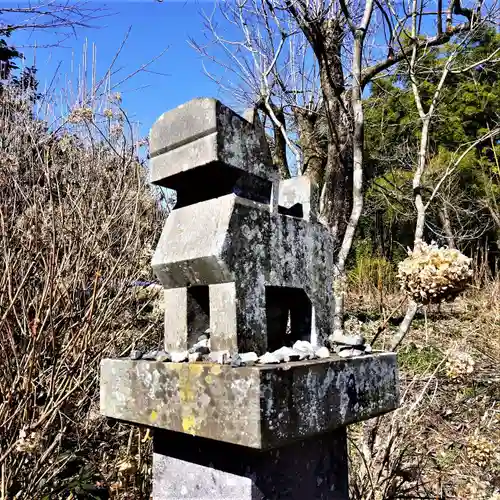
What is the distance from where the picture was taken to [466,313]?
6883 millimetres

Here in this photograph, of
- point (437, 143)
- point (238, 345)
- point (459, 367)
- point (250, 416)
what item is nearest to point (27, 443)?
point (238, 345)

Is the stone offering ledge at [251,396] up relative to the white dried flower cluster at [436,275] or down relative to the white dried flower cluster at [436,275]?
down

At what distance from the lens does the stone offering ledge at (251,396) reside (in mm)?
1043

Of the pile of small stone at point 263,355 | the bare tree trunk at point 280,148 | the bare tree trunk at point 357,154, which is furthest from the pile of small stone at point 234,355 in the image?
the bare tree trunk at point 280,148

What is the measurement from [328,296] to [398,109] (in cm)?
1239

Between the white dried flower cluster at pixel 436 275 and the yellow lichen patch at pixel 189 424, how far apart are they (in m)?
1.02

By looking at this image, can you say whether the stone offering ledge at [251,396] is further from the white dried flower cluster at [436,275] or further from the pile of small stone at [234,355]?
the white dried flower cluster at [436,275]

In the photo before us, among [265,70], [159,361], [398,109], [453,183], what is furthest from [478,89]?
[159,361]

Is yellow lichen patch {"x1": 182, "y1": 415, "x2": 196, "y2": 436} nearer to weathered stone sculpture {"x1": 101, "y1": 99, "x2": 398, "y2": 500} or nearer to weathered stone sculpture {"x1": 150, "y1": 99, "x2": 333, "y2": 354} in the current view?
weathered stone sculpture {"x1": 101, "y1": 99, "x2": 398, "y2": 500}

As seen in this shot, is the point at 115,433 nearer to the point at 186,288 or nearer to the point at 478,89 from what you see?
the point at 186,288

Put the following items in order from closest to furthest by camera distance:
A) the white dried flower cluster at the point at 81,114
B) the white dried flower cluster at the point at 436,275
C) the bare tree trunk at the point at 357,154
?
1. the white dried flower cluster at the point at 436,275
2. the white dried flower cluster at the point at 81,114
3. the bare tree trunk at the point at 357,154

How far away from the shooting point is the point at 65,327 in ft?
9.37

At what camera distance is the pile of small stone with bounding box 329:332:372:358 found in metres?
1.37

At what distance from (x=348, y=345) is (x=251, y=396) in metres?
0.48
